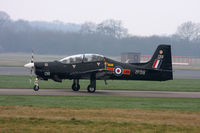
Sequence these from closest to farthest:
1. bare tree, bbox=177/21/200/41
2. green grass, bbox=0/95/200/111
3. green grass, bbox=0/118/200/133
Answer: green grass, bbox=0/118/200/133 < green grass, bbox=0/95/200/111 < bare tree, bbox=177/21/200/41

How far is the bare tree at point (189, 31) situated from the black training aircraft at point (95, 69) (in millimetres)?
86358

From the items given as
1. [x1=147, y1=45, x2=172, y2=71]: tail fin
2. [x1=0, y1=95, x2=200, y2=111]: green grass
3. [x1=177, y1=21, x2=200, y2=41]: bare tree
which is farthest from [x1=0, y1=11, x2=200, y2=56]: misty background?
[x1=0, y1=95, x2=200, y2=111]: green grass

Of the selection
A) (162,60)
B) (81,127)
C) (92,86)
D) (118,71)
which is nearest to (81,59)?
(92,86)

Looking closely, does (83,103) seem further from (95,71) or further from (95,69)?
(95,69)

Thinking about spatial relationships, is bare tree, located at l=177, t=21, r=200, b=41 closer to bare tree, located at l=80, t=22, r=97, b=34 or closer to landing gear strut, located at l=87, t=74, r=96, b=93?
bare tree, located at l=80, t=22, r=97, b=34

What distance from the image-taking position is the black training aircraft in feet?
74.8

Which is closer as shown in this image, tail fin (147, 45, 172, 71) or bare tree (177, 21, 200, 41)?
tail fin (147, 45, 172, 71)

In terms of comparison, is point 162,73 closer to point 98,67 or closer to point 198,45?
point 98,67

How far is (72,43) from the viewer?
8969 cm

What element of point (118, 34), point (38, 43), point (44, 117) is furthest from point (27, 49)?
point (44, 117)

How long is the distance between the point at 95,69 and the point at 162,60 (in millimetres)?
4809

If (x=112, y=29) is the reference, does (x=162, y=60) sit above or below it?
below

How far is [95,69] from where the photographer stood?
76.5ft

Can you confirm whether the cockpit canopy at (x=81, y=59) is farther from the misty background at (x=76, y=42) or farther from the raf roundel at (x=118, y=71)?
the misty background at (x=76, y=42)
